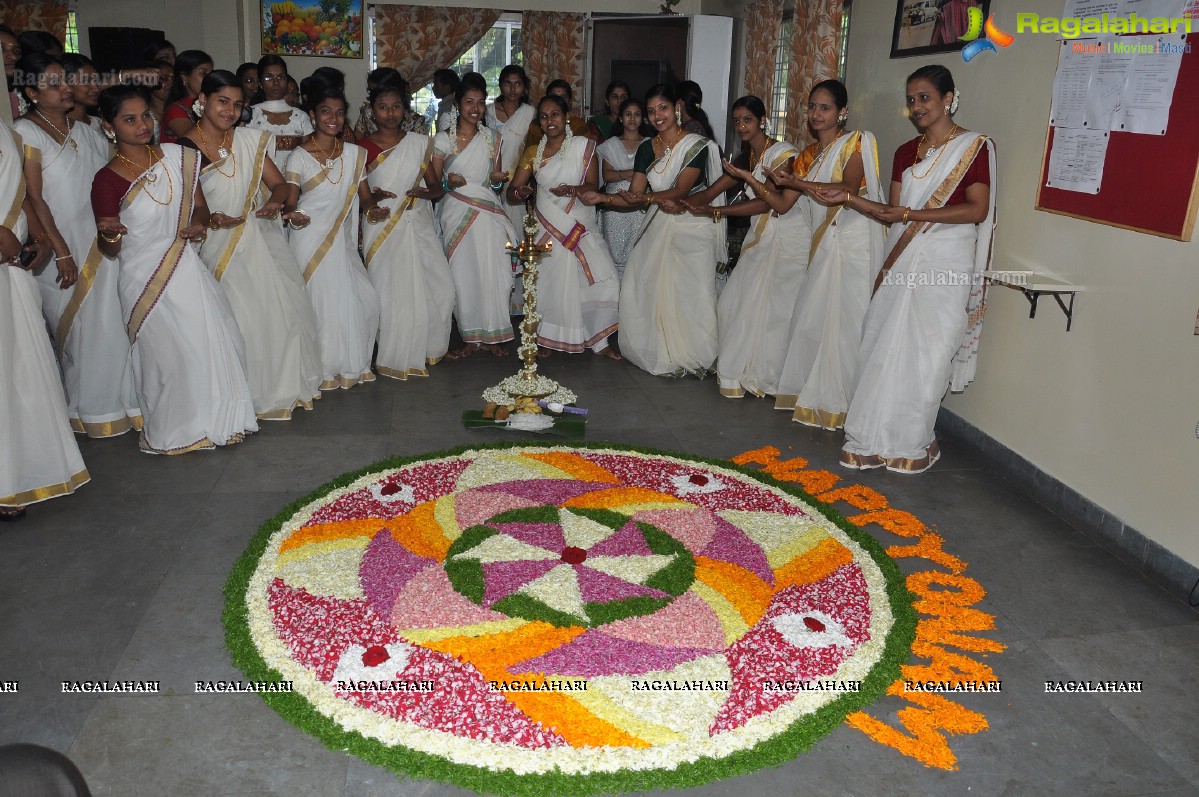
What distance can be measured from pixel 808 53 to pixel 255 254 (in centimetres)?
418

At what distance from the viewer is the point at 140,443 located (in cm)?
450

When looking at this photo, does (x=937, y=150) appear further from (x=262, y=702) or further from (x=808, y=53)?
(x=262, y=702)

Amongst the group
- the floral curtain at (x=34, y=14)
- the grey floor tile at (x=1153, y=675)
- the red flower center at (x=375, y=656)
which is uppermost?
the floral curtain at (x=34, y=14)

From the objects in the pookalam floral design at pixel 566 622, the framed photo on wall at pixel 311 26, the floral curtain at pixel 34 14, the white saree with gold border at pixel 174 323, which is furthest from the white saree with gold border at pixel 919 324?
the floral curtain at pixel 34 14

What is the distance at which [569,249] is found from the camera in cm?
630

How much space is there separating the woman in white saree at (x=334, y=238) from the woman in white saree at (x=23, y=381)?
1546 millimetres

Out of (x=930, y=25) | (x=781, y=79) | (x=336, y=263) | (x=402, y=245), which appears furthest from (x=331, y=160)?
(x=781, y=79)

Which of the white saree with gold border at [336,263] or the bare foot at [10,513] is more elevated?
the white saree with gold border at [336,263]

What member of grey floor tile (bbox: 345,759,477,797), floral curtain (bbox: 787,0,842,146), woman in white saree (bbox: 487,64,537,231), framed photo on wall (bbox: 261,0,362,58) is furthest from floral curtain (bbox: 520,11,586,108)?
grey floor tile (bbox: 345,759,477,797)

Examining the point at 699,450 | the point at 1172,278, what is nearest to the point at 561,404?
the point at 699,450

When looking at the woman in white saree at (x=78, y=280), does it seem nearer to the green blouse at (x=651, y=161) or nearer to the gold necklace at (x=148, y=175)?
the gold necklace at (x=148, y=175)

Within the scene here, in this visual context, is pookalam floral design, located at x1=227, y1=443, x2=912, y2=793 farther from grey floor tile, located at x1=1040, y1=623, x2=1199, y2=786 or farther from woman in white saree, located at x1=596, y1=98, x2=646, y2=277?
woman in white saree, located at x1=596, y1=98, x2=646, y2=277

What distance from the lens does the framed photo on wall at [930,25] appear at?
478 centimetres

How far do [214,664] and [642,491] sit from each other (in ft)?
6.22
